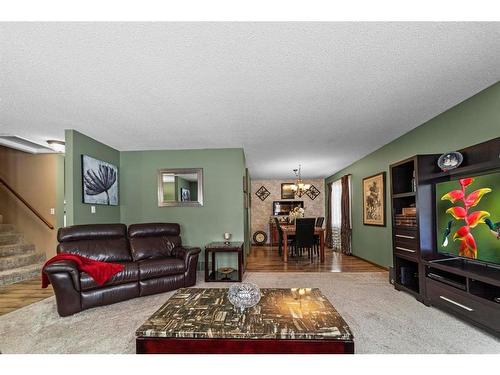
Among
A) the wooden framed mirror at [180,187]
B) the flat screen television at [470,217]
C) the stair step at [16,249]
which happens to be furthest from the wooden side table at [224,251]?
the stair step at [16,249]

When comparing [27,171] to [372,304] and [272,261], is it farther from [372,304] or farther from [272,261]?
[372,304]

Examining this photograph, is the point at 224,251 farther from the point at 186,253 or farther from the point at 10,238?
the point at 10,238

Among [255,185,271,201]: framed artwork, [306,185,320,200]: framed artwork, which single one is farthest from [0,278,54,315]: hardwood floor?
[306,185,320,200]: framed artwork

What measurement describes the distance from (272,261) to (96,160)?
4.00 metres

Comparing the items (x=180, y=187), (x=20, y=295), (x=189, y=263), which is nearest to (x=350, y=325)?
(x=189, y=263)

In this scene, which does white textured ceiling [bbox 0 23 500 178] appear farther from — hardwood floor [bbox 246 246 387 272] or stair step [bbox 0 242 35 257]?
hardwood floor [bbox 246 246 387 272]

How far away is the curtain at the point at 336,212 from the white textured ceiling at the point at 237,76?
387 cm

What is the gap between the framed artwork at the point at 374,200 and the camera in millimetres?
5102

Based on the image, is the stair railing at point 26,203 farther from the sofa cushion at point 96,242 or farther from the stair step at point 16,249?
the sofa cushion at point 96,242

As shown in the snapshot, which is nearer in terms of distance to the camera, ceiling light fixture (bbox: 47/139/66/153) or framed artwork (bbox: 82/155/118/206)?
framed artwork (bbox: 82/155/118/206)

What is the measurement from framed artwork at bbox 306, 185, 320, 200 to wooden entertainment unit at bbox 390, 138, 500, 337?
5554 millimetres

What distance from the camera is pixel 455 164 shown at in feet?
9.55

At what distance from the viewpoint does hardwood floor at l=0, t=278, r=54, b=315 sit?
3.25m

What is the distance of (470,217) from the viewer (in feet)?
8.82
